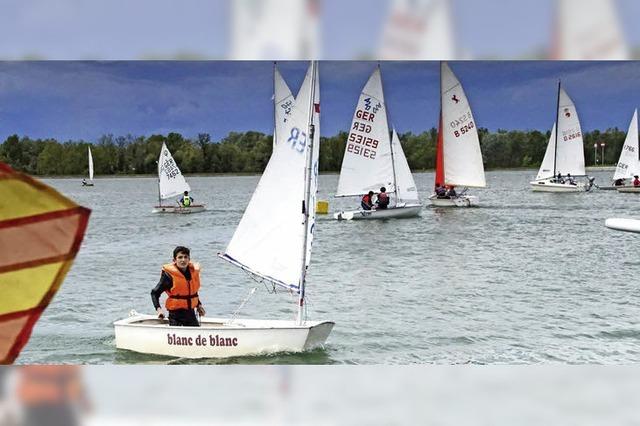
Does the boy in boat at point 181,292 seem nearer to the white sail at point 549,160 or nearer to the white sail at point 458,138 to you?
the white sail at point 458,138

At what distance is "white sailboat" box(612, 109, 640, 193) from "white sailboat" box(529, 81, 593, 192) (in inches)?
6.9

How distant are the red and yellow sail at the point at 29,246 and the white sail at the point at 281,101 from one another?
4.01ft

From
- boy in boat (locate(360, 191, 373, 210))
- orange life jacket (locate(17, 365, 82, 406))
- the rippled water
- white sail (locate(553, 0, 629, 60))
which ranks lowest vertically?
orange life jacket (locate(17, 365, 82, 406))

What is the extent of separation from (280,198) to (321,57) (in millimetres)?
795

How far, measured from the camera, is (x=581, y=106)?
13.8 ft

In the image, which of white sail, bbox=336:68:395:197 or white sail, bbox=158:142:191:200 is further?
white sail, bbox=336:68:395:197

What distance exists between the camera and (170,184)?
4227mm

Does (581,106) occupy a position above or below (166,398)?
above

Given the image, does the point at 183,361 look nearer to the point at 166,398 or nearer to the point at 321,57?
the point at 166,398

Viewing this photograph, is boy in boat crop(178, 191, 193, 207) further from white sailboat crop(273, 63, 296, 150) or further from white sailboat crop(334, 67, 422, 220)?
white sailboat crop(334, 67, 422, 220)

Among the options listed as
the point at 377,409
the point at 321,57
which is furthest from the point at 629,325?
the point at 321,57

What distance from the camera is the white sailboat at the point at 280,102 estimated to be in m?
3.94

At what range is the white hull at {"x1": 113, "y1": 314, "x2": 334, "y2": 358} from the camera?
3.78 meters

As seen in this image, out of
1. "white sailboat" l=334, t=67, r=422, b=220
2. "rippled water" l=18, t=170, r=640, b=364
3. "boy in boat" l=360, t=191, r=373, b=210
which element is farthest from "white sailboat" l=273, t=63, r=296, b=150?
"boy in boat" l=360, t=191, r=373, b=210
